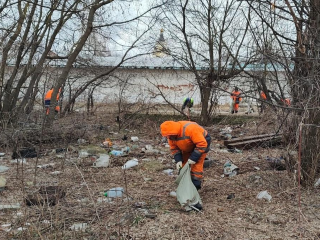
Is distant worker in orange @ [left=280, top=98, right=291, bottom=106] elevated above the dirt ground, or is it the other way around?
distant worker in orange @ [left=280, top=98, right=291, bottom=106]

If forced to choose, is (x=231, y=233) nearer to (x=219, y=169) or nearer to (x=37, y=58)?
(x=219, y=169)

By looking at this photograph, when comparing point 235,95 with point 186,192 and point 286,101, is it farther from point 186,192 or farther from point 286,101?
point 186,192

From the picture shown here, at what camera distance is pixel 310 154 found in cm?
411

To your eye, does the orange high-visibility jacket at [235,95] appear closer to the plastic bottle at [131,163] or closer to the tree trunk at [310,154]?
the tree trunk at [310,154]

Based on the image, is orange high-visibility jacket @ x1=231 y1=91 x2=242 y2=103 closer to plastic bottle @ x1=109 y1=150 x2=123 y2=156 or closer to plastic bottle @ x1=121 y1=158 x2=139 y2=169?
plastic bottle @ x1=121 y1=158 x2=139 y2=169

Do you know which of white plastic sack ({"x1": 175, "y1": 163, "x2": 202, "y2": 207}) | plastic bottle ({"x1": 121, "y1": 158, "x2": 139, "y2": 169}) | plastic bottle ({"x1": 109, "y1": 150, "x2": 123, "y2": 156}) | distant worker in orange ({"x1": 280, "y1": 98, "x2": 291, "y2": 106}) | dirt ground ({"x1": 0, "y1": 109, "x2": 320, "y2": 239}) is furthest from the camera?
plastic bottle ({"x1": 109, "y1": 150, "x2": 123, "y2": 156})

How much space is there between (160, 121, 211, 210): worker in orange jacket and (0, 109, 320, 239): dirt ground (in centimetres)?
40

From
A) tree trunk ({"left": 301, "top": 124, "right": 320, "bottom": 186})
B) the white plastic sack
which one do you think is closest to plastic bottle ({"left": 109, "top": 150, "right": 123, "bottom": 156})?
the white plastic sack

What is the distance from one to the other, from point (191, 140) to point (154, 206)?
2.96 ft

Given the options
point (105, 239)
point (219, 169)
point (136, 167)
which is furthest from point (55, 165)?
point (105, 239)

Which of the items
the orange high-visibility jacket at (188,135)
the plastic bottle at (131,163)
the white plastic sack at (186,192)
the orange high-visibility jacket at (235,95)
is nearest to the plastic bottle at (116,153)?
the plastic bottle at (131,163)

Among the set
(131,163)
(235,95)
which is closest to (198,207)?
(235,95)

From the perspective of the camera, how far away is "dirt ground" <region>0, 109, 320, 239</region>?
9.97 ft

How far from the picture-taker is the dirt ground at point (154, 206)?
120 inches
